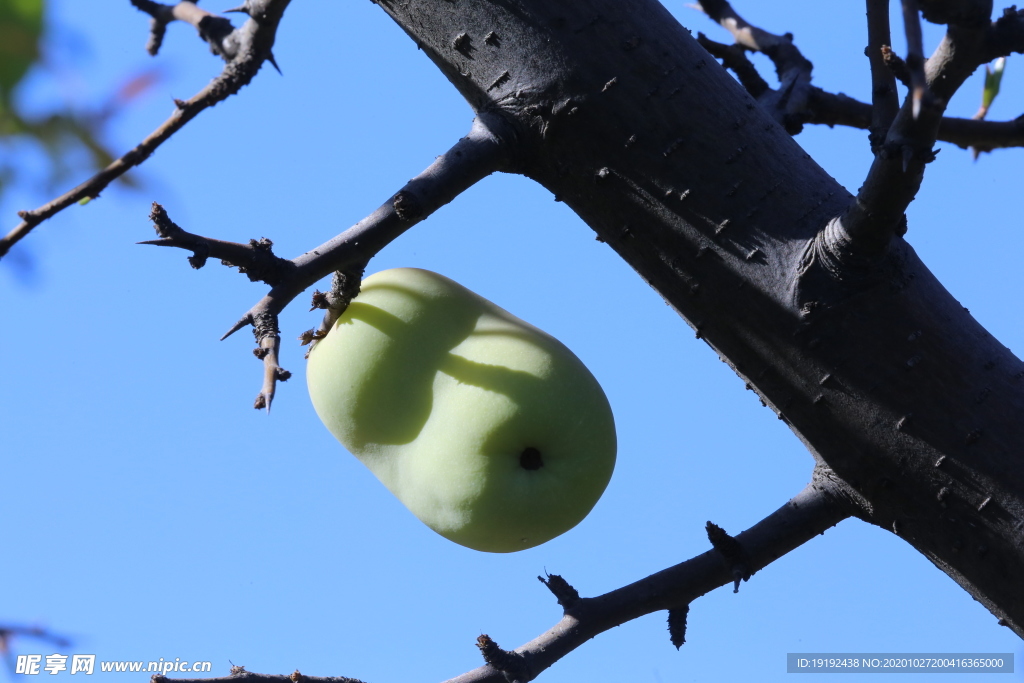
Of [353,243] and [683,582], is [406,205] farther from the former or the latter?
[683,582]

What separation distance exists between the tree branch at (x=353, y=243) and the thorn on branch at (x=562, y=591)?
0.59 meters

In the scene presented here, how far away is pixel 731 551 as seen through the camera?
52.1 inches

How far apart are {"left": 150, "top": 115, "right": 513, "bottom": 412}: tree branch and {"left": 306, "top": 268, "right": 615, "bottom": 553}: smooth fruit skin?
150 millimetres

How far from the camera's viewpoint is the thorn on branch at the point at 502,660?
126 centimetres

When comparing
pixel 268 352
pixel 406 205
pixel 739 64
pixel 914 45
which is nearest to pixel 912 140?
pixel 914 45

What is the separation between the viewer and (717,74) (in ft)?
3.55

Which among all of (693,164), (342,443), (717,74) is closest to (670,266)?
(693,164)

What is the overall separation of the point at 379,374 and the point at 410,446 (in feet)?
0.42

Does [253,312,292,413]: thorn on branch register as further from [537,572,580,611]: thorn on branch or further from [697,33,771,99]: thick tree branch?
[697,33,771,99]: thick tree branch

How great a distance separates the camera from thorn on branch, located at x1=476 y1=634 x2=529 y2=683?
1.26 meters

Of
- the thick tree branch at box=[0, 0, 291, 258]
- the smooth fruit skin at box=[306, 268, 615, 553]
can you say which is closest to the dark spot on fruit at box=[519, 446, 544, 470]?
the smooth fruit skin at box=[306, 268, 615, 553]

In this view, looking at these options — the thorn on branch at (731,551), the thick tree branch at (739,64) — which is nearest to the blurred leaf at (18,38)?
the thorn on branch at (731,551)

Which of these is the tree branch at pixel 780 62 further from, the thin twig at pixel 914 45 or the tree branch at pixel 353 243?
the thin twig at pixel 914 45

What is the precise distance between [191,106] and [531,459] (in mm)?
708
